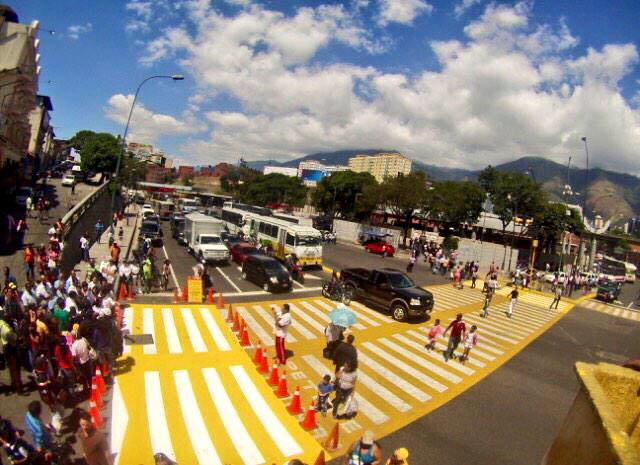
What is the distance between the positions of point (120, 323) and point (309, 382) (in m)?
7.18

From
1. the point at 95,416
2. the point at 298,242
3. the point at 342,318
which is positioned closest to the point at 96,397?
the point at 95,416

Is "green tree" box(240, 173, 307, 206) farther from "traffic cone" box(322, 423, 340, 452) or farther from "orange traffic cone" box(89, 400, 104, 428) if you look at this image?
"traffic cone" box(322, 423, 340, 452)

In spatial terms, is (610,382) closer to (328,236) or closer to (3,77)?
(328,236)

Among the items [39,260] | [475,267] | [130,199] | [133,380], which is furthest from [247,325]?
[130,199]

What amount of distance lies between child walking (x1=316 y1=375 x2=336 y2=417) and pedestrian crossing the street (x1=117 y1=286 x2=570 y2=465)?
298 mm

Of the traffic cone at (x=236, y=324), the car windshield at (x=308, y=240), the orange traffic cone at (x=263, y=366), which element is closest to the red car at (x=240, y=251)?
the car windshield at (x=308, y=240)

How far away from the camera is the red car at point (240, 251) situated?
2533cm

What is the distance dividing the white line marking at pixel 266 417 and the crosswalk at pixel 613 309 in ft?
87.7

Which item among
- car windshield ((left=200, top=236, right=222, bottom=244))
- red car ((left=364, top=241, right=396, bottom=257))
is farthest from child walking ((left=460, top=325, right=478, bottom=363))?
red car ((left=364, top=241, right=396, bottom=257))

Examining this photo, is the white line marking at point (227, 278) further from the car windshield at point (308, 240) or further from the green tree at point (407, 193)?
the green tree at point (407, 193)

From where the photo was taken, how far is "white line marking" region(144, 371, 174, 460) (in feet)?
22.7

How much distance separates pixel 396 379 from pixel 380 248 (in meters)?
31.0

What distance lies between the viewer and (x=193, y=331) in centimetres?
1302

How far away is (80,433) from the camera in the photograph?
5.41 metres
